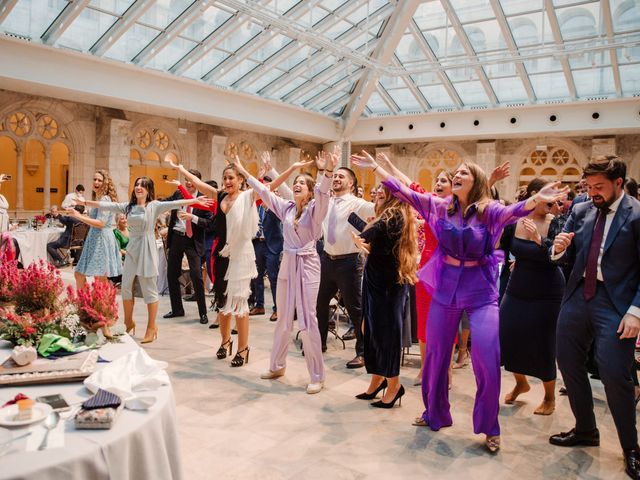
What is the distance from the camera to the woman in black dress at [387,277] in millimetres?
3596

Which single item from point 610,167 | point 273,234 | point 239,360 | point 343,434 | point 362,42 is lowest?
point 343,434

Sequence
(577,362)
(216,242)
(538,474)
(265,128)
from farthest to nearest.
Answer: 1. (265,128)
2. (216,242)
3. (577,362)
4. (538,474)

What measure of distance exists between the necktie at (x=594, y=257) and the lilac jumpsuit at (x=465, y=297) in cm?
45

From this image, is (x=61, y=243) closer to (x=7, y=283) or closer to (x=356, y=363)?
(x=356, y=363)

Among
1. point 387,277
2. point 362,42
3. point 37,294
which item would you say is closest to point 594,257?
point 387,277

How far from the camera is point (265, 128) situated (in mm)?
14320

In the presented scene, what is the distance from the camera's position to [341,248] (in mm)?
4441

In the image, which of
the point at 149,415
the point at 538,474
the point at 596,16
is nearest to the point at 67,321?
the point at 149,415

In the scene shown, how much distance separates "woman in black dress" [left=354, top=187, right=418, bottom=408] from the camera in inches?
142

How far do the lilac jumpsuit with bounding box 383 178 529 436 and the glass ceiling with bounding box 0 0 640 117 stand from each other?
755cm

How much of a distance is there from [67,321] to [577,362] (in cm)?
282

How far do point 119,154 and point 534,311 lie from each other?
428 inches

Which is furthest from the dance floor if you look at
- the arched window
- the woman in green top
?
the arched window

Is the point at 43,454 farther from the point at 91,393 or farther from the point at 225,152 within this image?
the point at 225,152
